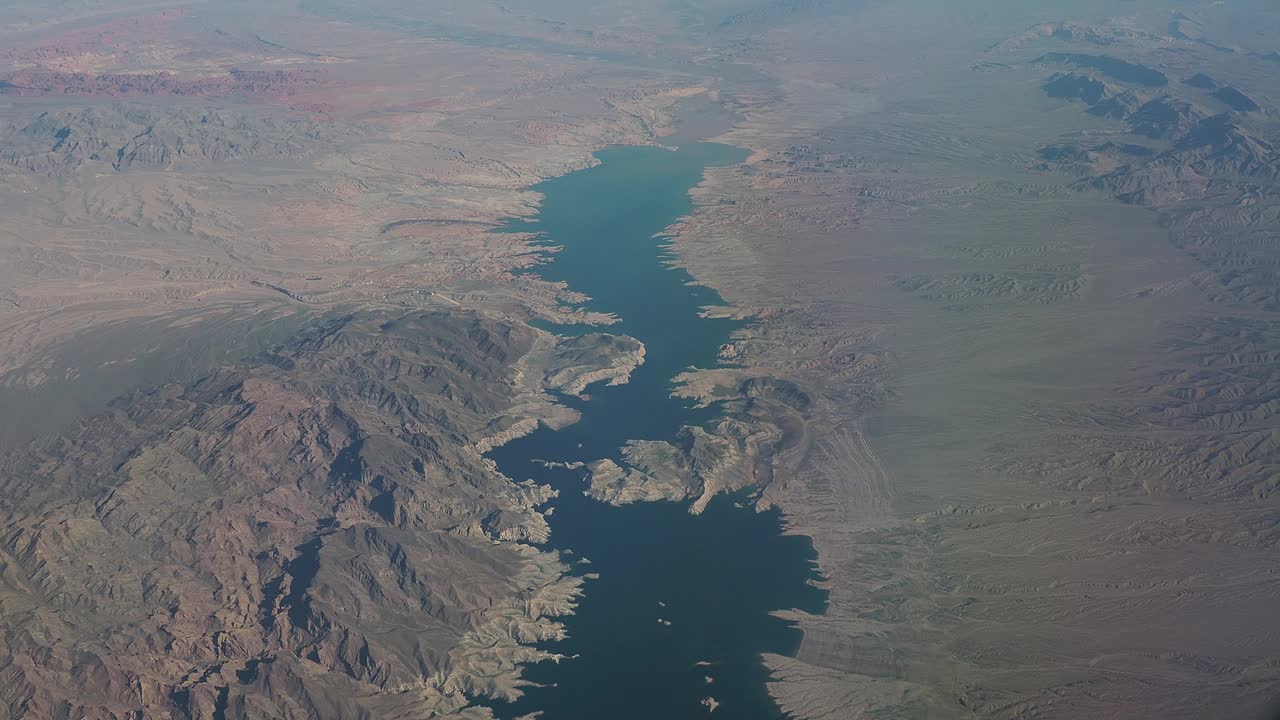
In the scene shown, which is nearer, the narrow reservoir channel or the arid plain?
the arid plain

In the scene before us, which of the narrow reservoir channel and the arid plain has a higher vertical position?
the arid plain

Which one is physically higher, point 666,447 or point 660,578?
point 666,447

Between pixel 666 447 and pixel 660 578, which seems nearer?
pixel 660 578

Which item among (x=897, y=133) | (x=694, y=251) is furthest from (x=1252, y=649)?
(x=897, y=133)

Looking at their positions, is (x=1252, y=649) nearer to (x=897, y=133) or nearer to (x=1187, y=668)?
(x=1187, y=668)
